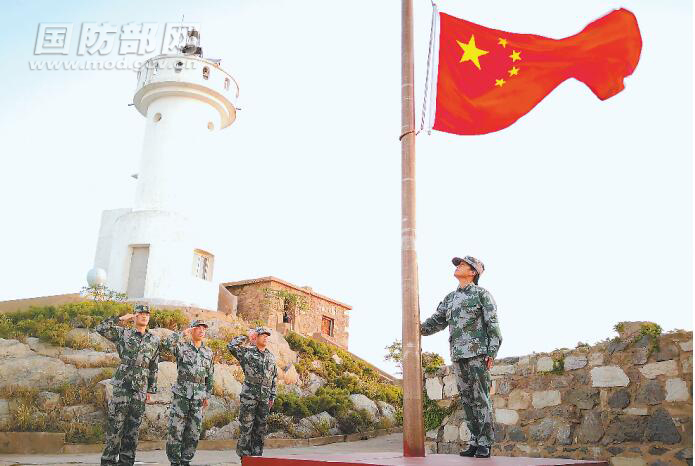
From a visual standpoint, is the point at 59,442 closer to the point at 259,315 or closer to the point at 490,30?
the point at 490,30

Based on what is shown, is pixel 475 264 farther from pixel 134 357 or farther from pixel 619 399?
pixel 134 357

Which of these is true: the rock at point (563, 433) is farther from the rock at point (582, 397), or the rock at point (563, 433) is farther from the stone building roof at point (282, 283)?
the stone building roof at point (282, 283)

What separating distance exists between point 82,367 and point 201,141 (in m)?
13.1

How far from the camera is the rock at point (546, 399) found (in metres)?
6.84

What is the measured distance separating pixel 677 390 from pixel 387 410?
39.3 ft

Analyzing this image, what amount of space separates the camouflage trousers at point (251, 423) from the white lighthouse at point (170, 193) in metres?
13.9

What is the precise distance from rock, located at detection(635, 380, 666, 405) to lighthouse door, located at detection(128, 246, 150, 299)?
18920 mm

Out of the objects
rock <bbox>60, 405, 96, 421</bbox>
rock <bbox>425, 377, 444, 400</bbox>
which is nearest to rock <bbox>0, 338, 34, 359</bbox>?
rock <bbox>60, 405, 96, 421</bbox>

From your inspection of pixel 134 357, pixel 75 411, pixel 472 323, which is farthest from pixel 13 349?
pixel 472 323

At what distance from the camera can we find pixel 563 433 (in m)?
6.66

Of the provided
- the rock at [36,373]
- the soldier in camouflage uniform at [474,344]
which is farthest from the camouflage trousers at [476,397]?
the rock at [36,373]

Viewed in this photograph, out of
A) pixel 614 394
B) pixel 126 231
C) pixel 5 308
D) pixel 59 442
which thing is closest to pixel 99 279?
pixel 126 231

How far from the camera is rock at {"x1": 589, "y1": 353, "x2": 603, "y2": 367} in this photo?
6525mm

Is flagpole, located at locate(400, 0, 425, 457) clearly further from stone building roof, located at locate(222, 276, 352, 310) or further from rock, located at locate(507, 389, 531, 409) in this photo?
stone building roof, located at locate(222, 276, 352, 310)
